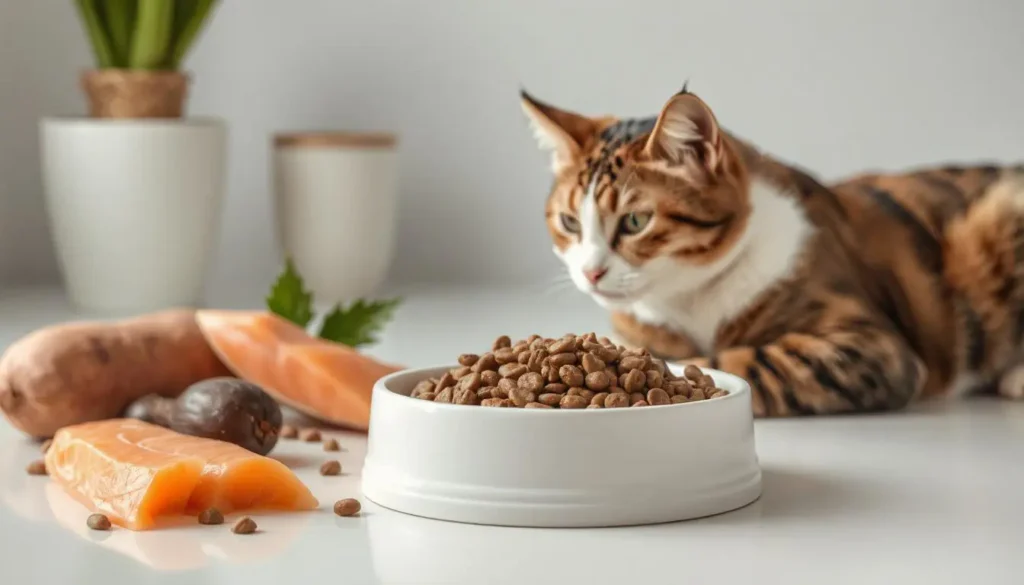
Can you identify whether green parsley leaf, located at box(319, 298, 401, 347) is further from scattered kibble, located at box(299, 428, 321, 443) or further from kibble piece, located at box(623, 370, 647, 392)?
kibble piece, located at box(623, 370, 647, 392)

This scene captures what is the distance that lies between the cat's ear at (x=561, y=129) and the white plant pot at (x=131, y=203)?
103cm

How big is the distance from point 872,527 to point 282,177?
1.72 metres

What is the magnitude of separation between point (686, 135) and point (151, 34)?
1.29 meters

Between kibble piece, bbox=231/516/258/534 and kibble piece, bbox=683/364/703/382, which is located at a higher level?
kibble piece, bbox=683/364/703/382

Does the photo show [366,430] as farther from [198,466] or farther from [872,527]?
Answer: [872,527]

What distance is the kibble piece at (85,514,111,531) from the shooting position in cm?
101

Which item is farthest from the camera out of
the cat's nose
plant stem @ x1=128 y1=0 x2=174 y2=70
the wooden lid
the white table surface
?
the wooden lid

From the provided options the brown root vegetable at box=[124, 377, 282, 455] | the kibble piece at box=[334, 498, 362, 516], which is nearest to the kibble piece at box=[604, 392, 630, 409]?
the kibble piece at box=[334, 498, 362, 516]

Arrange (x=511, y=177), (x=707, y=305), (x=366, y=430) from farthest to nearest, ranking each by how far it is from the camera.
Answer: (x=511, y=177) < (x=707, y=305) < (x=366, y=430)

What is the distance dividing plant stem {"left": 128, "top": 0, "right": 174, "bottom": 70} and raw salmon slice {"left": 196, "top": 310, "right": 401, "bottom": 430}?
109 centimetres

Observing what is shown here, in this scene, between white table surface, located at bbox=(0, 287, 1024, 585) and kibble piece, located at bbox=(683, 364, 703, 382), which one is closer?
white table surface, located at bbox=(0, 287, 1024, 585)

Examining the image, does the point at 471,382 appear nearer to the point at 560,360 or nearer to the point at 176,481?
the point at 560,360

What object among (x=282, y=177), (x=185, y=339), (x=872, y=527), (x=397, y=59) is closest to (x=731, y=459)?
(x=872, y=527)

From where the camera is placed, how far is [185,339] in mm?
1440
